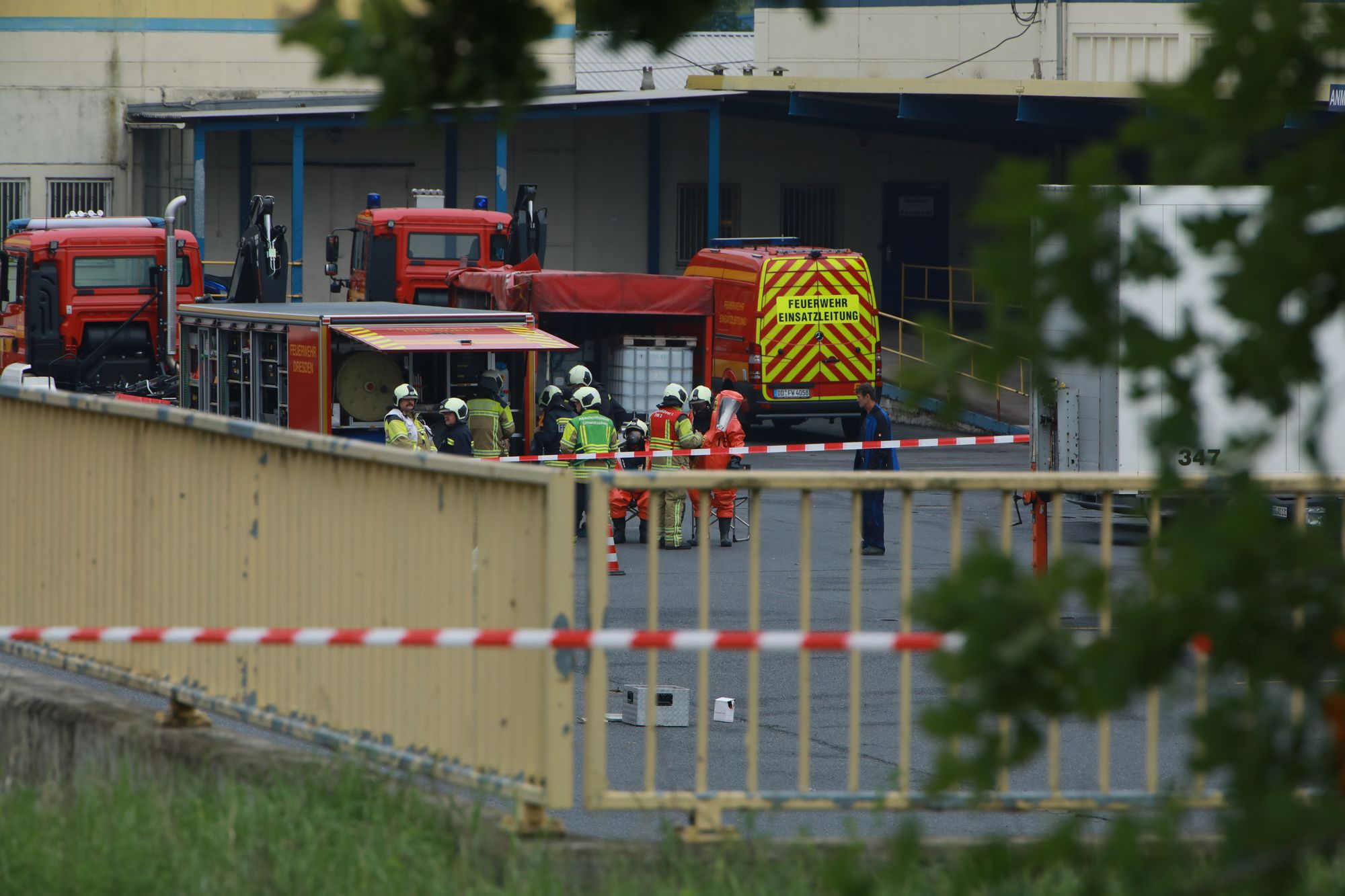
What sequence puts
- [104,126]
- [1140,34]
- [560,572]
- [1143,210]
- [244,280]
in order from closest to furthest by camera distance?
[560,572] → [1143,210] → [244,280] → [1140,34] → [104,126]

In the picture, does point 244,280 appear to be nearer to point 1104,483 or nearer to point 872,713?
point 872,713

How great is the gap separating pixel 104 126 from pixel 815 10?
38.3 meters

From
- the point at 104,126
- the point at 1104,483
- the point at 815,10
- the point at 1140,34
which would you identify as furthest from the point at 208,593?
the point at 104,126

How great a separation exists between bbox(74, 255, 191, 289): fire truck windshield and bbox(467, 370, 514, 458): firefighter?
7.41m

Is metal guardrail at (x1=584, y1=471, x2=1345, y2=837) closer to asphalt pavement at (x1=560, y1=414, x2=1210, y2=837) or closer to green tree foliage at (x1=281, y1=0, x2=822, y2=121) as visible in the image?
asphalt pavement at (x1=560, y1=414, x2=1210, y2=837)

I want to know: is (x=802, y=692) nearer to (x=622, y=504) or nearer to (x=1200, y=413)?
(x=1200, y=413)

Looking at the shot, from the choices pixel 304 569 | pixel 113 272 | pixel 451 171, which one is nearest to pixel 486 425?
pixel 113 272

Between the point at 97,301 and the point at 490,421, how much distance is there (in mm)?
8082

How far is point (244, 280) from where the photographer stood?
76.1 ft

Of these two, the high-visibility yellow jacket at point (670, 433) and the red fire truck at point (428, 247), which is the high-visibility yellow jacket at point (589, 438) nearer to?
the high-visibility yellow jacket at point (670, 433)

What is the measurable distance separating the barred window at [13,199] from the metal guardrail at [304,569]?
33335 millimetres

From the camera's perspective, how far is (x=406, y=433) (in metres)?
16.0

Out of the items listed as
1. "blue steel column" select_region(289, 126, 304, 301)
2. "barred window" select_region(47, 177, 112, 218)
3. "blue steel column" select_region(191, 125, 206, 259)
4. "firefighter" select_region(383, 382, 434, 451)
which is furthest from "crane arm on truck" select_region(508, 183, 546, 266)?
"barred window" select_region(47, 177, 112, 218)

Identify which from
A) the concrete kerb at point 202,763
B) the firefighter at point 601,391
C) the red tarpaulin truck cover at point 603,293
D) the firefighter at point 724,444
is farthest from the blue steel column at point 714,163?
the concrete kerb at point 202,763
